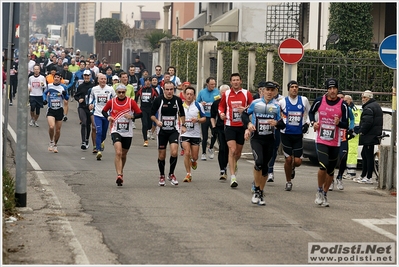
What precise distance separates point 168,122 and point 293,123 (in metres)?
2.20

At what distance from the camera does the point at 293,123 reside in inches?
622

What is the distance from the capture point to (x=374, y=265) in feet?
31.7

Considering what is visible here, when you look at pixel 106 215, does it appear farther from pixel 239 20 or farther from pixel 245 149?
pixel 239 20

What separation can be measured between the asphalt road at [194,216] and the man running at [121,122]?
57cm

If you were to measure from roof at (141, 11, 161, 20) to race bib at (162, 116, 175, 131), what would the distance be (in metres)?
89.8

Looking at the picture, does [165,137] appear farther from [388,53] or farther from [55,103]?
[55,103]

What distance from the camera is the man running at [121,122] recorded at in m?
16.5

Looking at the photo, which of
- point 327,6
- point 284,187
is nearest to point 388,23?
point 327,6

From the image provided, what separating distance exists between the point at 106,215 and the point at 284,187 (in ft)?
15.3

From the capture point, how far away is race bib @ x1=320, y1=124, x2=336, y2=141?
1430 cm

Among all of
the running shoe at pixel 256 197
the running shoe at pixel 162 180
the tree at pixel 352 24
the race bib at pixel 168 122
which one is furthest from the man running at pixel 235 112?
the tree at pixel 352 24

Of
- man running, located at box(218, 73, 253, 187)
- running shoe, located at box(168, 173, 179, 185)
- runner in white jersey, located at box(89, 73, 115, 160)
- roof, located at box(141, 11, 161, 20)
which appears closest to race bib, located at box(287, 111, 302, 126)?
man running, located at box(218, 73, 253, 187)

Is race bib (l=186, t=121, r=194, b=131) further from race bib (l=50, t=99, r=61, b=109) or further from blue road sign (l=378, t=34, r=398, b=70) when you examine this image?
race bib (l=50, t=99, r=61, b=109)

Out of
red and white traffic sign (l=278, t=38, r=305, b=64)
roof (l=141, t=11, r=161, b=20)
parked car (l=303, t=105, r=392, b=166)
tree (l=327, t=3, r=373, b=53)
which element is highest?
roof (l=141, t=11, r=161, b=20)
